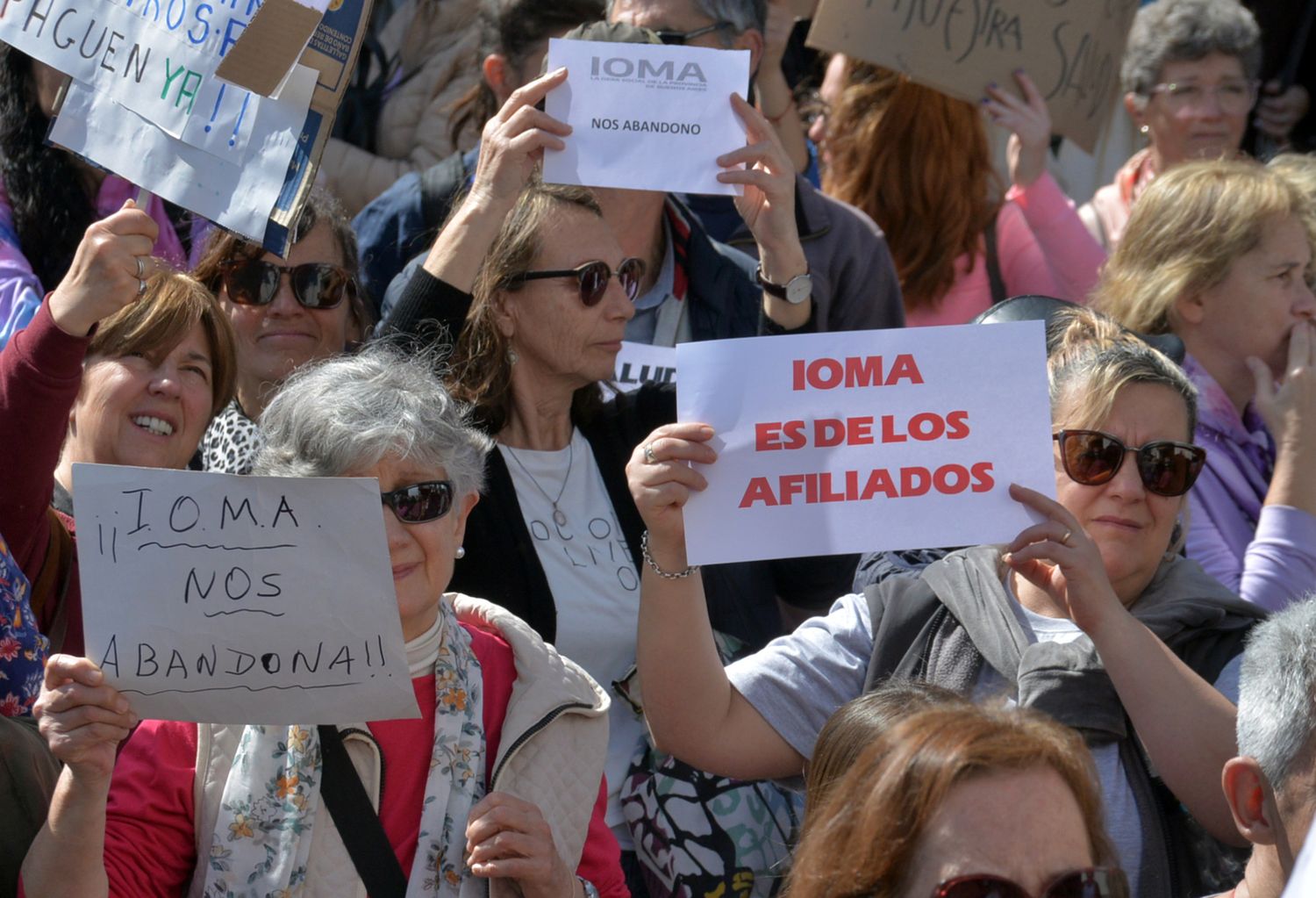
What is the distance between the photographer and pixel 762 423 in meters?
3.01

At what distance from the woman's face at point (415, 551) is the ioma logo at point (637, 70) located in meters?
1.08

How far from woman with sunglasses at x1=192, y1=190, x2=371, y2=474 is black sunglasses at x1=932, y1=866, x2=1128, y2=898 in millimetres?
2326

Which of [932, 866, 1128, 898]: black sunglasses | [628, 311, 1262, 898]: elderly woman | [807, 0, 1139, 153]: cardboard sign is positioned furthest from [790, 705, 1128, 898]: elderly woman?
[807, 0, 1139, 153]: cardboard sign

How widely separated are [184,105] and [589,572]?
1.23 meters

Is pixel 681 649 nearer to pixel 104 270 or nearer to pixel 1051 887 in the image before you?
pixel 1051 887

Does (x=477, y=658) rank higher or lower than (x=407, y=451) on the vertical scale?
lower

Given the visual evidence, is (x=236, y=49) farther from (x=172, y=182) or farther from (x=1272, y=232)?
(x=1272, y=232)

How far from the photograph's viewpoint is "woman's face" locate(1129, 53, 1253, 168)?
5.68 m

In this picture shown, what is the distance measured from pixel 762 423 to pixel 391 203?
6.55 ft

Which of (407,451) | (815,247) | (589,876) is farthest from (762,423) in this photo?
(815,247)

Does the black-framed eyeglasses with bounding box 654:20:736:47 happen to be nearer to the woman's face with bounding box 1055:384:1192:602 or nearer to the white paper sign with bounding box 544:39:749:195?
the white paper sign with bounding box 544:39:749:195

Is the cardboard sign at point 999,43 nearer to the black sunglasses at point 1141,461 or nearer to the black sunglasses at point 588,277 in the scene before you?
the black sunglasses at point 588,277

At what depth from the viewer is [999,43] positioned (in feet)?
16.6

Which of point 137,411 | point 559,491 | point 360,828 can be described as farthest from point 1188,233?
point 360,828
